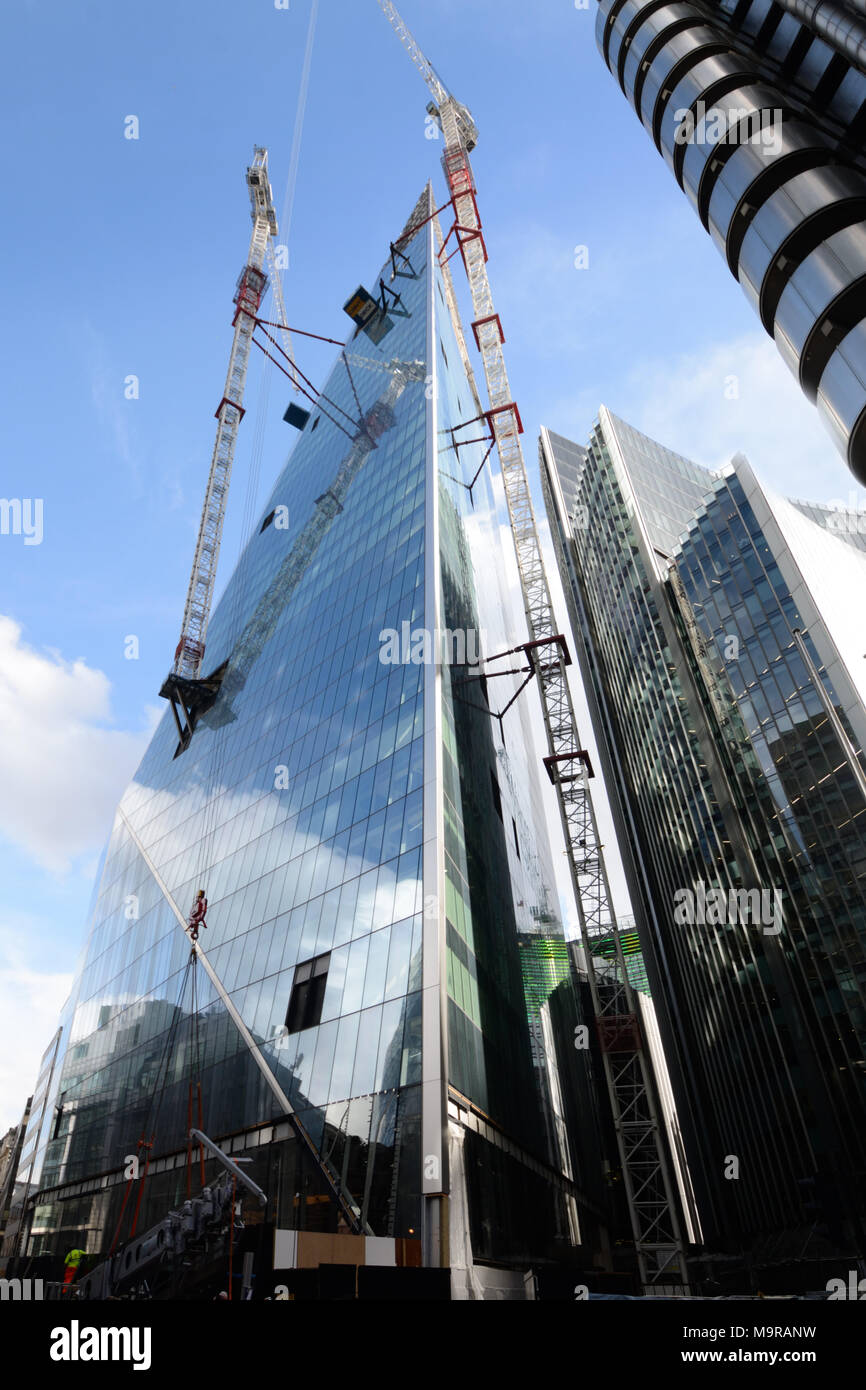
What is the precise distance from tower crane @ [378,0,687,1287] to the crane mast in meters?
20.1

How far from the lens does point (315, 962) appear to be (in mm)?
29484

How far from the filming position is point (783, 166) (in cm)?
2325

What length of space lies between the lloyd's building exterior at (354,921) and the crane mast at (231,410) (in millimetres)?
2632

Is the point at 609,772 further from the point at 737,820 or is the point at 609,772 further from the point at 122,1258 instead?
the point at 122,1258

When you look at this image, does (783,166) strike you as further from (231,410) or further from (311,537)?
(231,410)

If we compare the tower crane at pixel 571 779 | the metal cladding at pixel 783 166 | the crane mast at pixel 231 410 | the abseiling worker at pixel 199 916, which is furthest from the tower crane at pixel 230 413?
the metal cladding at pixel 783 166

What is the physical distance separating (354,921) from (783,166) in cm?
2803

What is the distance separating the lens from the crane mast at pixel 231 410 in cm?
7494

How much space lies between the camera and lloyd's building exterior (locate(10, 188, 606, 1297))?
77.0ft

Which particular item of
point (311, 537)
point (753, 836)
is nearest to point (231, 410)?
point (311, 537)

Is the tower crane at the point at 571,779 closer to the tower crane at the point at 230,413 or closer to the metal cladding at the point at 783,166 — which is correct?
the tower crane at the point at 230,413

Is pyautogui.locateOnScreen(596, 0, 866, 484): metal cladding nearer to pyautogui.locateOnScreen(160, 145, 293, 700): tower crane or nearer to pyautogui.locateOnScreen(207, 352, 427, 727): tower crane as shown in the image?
pyautogui.locateOnScreen(207, 352, 427, 727): tower crane

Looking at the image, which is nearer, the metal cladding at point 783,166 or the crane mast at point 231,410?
the metal cladding at point 783,166
